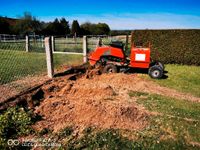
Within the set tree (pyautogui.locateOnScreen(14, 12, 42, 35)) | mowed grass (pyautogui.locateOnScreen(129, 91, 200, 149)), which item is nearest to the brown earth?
mowed grass (pyautogui.locateOnScreen(129, 91, 200, 149))

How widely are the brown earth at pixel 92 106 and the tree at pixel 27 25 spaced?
47.5 metres

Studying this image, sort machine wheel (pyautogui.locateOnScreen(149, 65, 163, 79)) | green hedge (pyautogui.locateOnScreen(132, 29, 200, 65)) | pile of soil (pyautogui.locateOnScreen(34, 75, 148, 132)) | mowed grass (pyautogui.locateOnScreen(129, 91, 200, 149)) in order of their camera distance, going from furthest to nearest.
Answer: green hedge (pyautogui.locateOnScreen(132, 29, 200, 65)) < machine wheel (pyautogui.locateOnScreen(149, 65, 163, 79)) < pile of soil (pyautogui.locateOnScreen(34, 75, 148, 132)) < mowed grass (pyautogui.locateOnScreen(129, 91, 200, 149))

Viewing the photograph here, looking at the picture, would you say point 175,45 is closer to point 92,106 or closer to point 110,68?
point 110,68

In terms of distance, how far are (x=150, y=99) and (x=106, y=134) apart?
264 centimetres

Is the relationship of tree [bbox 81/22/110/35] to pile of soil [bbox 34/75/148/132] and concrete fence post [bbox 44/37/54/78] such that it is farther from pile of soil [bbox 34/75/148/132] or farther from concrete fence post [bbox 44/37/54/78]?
pile of soil [bbox 34/75/148/132]

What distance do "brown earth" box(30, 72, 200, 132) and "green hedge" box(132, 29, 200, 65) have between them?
6.63 metres

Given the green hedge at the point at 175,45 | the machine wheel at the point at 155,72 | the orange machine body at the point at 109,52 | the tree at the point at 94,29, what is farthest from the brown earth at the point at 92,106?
the tree at the point at 94,29

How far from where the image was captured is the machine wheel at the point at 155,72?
30.8 ft

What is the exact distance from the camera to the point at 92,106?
5.45 m

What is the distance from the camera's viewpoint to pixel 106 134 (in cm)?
438

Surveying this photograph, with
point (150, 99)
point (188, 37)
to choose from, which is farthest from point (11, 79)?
point (188, 37)

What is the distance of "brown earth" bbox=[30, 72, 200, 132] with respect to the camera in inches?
189

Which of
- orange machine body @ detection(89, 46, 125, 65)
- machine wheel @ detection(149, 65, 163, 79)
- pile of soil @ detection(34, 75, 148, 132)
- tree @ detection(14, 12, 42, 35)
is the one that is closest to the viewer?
pile of soil @ detection(34, 75, 148, 132)

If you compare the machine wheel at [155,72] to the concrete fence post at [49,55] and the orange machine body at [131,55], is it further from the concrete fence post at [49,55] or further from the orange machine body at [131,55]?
the concrete fence post at [49,55]
